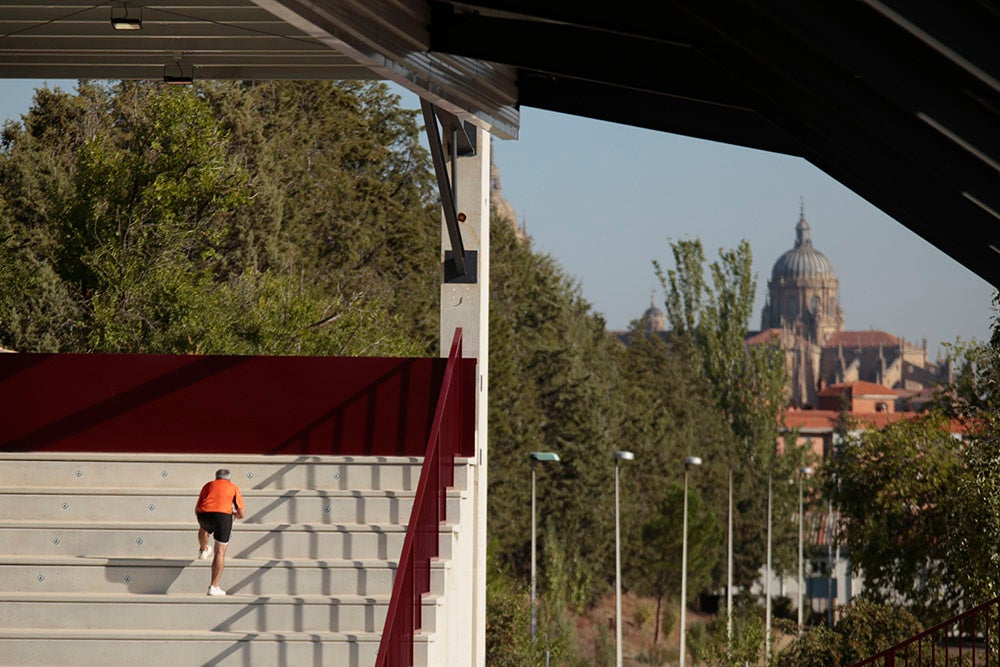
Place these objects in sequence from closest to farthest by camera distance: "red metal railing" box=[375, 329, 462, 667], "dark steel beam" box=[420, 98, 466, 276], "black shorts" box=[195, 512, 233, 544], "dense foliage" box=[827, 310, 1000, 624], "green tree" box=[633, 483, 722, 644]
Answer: "red metal railing" box=[375, 329, 462, 667] → "black shorts" box=[195, 512, 233, 544] → "dark steel beam" box=[420, 98, 466, 276] → "dense foliage" box=[827, 310, 1000, 624] → "green tree" box=[633, 483, 722, 644]

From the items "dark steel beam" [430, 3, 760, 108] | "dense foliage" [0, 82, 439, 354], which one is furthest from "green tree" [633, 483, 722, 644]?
"dark steel beam" [430, 3, 760, 108]

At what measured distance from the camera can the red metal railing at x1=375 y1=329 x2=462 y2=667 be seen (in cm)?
789

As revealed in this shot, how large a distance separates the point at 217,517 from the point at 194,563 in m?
0.43

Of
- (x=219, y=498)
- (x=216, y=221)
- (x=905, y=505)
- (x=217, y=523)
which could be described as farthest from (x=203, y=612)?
(x=905, y=505)

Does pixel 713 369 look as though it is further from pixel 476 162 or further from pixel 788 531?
pixel 476 162

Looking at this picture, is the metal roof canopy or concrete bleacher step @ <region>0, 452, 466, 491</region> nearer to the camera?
the metal roof canopy

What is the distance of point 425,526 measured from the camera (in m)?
9.70

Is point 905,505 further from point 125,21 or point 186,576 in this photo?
point 125,21

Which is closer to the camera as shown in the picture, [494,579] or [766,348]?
[494,579]

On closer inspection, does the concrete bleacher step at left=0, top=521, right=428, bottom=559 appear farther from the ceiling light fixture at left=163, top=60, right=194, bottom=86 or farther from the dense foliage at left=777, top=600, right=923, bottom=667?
the dense foliage at left=777, top=600, right=923, bottom=667

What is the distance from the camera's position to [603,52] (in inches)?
330

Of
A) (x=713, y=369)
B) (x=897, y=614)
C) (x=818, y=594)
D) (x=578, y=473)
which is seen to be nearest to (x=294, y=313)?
(x=897, y=614)

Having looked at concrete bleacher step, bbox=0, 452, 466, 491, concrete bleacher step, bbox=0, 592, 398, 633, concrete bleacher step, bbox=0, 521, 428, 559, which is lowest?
concrete bleacher step, bbox=0, 592, 398, 633

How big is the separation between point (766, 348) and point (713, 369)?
9.34ft
